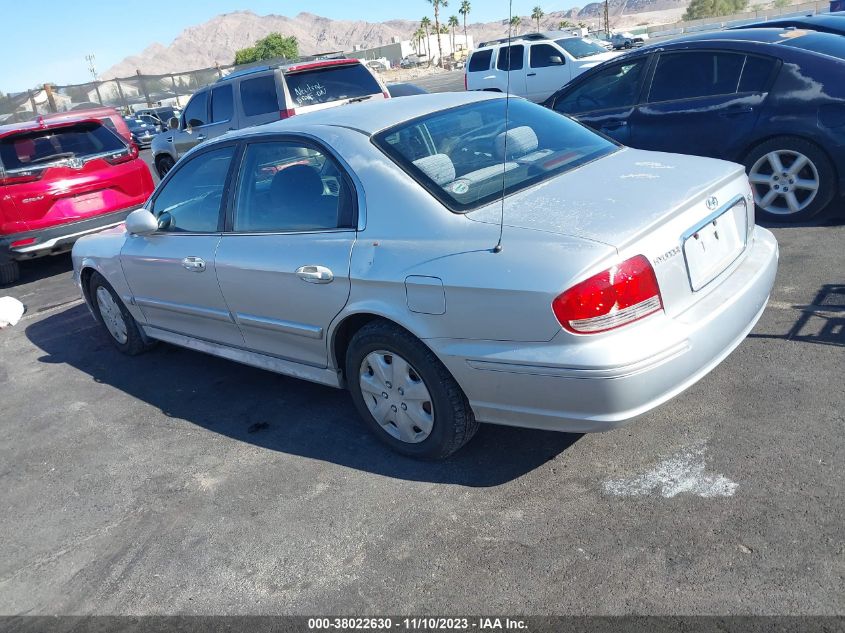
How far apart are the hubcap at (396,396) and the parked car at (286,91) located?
6.95 m

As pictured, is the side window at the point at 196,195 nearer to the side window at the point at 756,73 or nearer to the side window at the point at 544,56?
the side window at the point at 756,73

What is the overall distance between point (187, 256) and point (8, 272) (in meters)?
5.03

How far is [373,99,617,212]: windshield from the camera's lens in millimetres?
3383

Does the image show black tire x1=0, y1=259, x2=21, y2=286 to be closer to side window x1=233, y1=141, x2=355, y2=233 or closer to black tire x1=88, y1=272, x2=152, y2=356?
black tire x1=88, y1=272, x2=152, y2=356

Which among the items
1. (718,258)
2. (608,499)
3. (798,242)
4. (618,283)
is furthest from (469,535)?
(798,242)

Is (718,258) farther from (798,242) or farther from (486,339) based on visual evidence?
(798,242)

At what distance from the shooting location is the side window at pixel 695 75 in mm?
6219

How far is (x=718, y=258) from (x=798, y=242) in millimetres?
2881

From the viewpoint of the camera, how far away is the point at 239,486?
361cm

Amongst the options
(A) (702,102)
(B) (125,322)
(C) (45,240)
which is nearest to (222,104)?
(C) (45,240)

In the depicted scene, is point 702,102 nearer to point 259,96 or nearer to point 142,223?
point 142,223

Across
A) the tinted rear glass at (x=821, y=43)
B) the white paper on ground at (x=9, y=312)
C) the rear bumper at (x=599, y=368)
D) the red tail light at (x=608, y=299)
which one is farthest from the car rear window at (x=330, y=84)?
the red tail light at (x=608, y=299)

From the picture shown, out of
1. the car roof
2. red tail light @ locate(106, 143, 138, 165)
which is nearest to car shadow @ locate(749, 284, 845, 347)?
the car roof

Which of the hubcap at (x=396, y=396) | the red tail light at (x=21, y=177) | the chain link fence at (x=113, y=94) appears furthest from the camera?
the chain link fence at (x=113, y=94)
